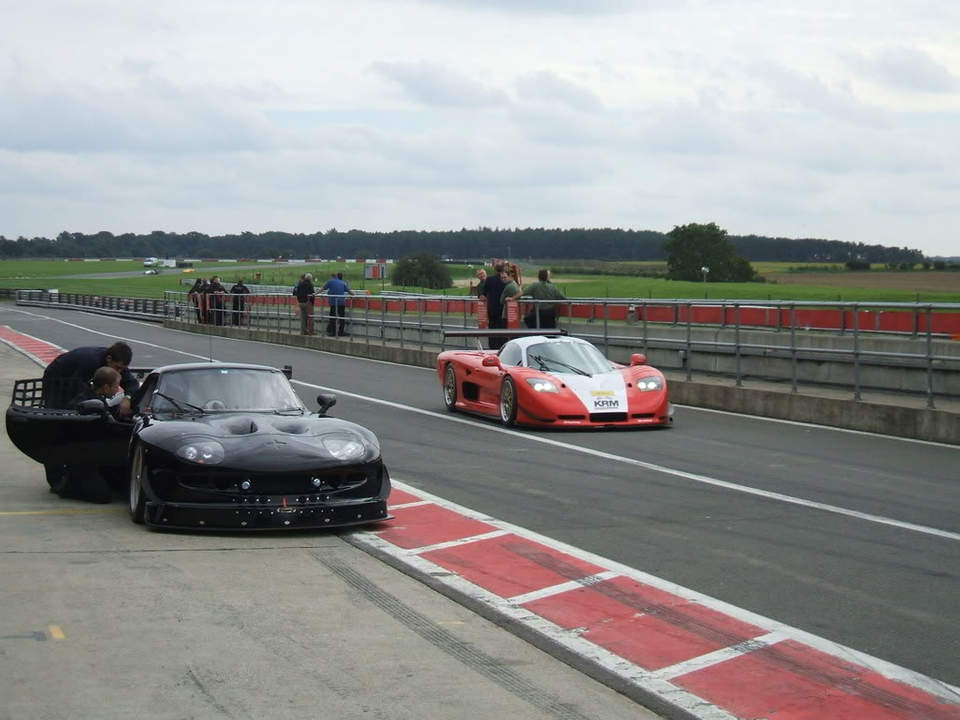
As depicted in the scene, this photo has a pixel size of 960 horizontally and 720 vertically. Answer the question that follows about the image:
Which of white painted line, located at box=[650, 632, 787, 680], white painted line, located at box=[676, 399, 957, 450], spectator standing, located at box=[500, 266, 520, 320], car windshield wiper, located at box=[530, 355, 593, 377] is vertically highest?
spectator standing, located at box=[500, 266, 520, 320]

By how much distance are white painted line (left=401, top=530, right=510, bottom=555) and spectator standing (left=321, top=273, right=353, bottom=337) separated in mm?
26895

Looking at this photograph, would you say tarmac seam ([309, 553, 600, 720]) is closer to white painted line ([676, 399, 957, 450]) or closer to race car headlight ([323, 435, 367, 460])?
race car headlight ([323, 435, 367, 460])

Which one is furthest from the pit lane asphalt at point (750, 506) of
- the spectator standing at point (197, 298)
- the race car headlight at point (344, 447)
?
the spectator standing at point (197, 298)

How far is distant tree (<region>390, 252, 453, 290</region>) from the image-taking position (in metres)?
66.7

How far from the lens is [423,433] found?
52.7 feet

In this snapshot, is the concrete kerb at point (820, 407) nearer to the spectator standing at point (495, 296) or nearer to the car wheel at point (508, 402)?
the car wheel at point (508, 402)

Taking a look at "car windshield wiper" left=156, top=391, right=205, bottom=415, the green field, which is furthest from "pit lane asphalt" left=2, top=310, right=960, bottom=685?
the green field

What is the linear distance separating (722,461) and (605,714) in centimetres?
835

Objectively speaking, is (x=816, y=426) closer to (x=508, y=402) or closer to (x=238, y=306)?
(x=508, y=402)

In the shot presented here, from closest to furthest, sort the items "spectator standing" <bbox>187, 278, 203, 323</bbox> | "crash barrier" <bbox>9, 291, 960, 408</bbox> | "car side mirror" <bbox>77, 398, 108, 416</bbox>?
"car side mirror" <bbox>77, 398, 108, 416</bbox>, "crash barrier" <bbox>9, 291, 960, 408</bbox>, "spectator standing" <bbox>187, 278, 203, 323</bbox>

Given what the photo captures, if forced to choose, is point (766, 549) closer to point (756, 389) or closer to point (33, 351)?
point (756, 389)

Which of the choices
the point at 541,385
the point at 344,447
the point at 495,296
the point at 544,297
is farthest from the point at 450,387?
the point at 344,447

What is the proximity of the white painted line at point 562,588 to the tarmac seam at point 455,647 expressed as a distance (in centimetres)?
66

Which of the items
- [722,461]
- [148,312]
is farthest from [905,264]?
[722,461]
